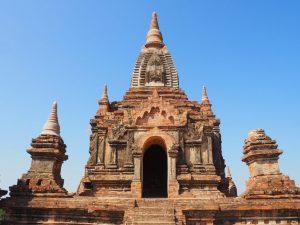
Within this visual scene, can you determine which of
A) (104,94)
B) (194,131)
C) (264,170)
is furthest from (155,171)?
(264,170)

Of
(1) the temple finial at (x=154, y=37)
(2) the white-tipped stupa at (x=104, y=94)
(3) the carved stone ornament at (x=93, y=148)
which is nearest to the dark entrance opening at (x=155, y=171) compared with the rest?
(3) the carved stone ornament at (x=93, y=148)

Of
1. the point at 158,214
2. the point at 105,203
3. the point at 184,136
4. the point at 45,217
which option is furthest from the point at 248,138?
the point at 45,217

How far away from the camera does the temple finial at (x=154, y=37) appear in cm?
2675

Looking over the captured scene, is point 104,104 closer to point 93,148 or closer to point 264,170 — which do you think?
point 93,148

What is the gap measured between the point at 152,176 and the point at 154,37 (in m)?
11.7

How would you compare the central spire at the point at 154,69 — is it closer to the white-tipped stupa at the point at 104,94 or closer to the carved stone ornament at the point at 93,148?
the white-tipped stupa at the point at 104,94

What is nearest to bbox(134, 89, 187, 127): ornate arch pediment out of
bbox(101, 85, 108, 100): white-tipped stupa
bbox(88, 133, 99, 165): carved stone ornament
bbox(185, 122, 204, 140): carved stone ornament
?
bbox(185, 122, 204, 140): carved stone ornament

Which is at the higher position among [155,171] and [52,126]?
[52,126]

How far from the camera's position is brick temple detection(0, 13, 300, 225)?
14.4m

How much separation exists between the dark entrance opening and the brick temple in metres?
0.06

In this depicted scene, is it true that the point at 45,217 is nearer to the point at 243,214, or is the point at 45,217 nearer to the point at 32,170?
the point at 32,170

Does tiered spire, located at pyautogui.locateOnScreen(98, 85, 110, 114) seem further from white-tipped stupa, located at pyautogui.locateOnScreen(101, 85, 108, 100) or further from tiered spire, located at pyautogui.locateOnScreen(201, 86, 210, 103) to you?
tiered spire, located at pyautogui.locateOnScreen(201, 86, 210, 103)

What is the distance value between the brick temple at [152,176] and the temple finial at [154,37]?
17.3ft

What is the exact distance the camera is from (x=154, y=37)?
27.5 metres
